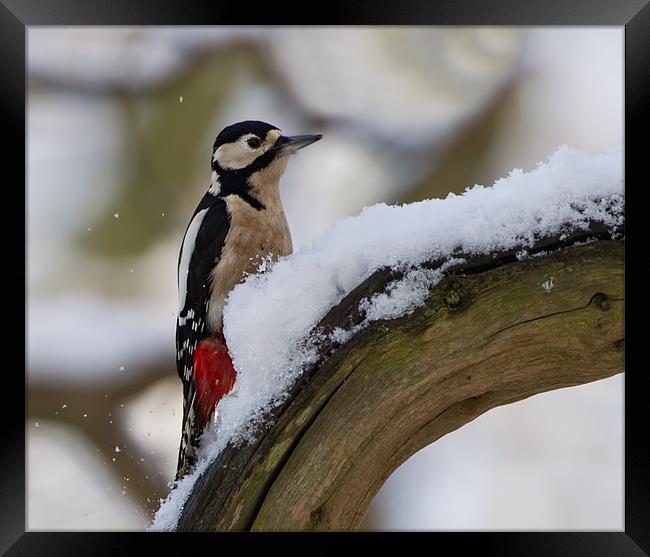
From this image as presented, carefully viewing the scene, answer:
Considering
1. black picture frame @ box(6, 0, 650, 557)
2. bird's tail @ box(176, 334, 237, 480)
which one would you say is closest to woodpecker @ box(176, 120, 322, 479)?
bird's tail @ box(176, 334, 237, 480)

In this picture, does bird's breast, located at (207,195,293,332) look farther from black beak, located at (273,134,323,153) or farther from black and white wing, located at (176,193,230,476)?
black beak, located at (273,134,323,153)

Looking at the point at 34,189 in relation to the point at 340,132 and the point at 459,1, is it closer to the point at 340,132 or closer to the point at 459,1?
the point at 340,132

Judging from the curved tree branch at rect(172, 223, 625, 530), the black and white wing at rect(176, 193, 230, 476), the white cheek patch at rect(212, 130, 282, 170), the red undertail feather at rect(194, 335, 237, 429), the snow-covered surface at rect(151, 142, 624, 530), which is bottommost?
the curved tree branch at rect(172, 223, 625, 530)

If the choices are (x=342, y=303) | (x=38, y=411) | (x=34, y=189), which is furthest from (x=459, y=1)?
(x=38, y=411)

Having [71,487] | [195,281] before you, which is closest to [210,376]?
[195,281]

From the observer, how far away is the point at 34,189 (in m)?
2.22

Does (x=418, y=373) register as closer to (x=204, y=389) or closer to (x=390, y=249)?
(x=390, y=249)

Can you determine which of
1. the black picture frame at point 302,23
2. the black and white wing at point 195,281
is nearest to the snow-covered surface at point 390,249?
the black picture frame at point 302,23

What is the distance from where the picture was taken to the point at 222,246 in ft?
8.14

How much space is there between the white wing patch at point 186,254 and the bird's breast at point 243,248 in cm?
12

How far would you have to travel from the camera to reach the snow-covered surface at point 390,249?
1.57 meters

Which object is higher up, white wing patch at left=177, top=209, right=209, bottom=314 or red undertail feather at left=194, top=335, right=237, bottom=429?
white wing patch at left=177, top=209, right=209, bottom=314

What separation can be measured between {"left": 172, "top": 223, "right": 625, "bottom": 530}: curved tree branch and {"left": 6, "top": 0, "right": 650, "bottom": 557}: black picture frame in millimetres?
315

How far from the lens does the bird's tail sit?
2.30m
